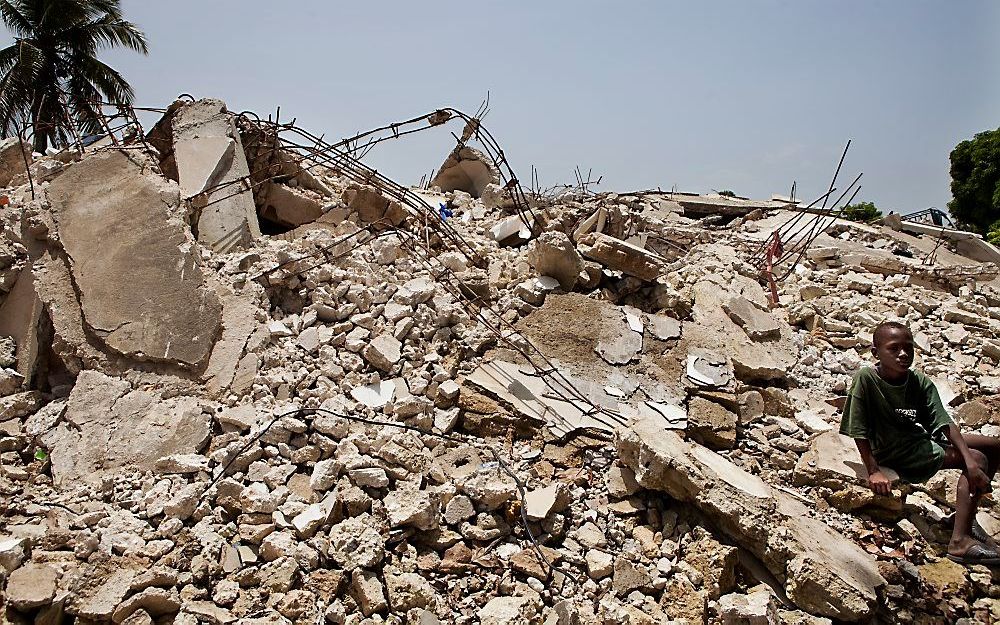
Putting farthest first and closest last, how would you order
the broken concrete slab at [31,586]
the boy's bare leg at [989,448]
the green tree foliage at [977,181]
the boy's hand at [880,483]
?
1. the green tree foliage at [977,181]
2. the boy's bare leg at [989,448]
3. the boy's hand at [880,483]
4. the broken concrete slab at [31,586]

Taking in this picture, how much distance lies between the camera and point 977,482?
319 cm

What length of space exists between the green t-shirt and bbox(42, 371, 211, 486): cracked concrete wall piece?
138 inches

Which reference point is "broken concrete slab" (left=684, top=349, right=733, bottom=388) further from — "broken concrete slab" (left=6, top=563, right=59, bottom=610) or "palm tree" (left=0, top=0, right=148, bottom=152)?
"palm tree" (left=0, top=0, right=148, bottom=152)

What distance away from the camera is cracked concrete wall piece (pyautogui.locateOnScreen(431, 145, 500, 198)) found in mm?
8273

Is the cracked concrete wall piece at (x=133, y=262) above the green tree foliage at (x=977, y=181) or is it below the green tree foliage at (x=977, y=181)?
below

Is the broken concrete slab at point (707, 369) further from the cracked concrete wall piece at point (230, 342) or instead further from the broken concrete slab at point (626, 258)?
the cracked concrete wall piece at point (230, 342)

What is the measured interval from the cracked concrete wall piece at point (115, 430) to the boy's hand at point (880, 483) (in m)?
3.52

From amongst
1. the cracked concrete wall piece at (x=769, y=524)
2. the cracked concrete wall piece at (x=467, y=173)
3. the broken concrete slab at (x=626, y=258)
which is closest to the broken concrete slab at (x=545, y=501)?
the cracked concrete wall piece at (x=769, y=524)

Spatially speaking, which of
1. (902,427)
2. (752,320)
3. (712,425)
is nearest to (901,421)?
(902,427)

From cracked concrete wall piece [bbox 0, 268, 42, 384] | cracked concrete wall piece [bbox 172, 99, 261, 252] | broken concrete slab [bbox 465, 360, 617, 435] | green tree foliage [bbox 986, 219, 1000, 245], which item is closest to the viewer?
broken concrete slab [bbox 465, 360, 617, 435]

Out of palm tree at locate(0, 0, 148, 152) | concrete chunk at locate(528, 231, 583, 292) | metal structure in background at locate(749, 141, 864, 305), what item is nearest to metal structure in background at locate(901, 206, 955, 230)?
metal structure in background at locate(749, 141, 864, 305)

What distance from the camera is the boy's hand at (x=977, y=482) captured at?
318 cm

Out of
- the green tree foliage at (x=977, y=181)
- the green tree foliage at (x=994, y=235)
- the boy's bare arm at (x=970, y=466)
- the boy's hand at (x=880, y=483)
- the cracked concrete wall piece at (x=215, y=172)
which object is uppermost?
the green tree foliage at (x=977, y=181)

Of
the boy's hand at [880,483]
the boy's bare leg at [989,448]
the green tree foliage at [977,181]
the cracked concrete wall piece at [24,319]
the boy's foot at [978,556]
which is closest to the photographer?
the boy's foot at [978,556]
